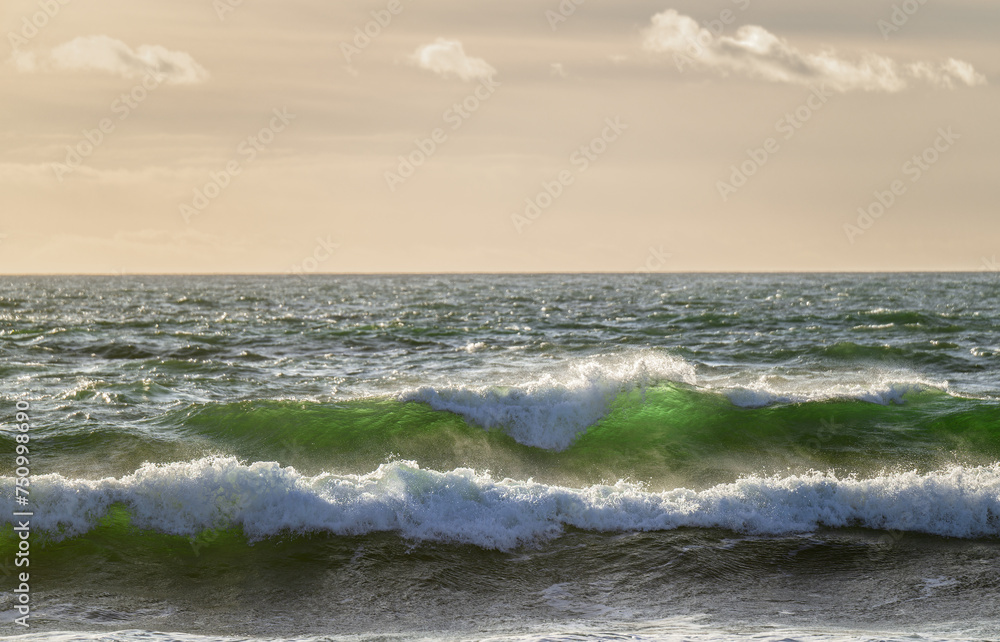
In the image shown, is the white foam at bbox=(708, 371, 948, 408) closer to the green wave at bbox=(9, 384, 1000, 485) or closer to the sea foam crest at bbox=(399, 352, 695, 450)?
the green wave at bbox=(9, 384, 1000, 485)

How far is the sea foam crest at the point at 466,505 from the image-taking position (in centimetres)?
1005

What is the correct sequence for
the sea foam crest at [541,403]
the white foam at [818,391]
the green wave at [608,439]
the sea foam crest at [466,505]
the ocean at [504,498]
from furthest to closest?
the white foam at [818,391], the sea foam crest at [541,403], the green wave at [608,439], the sea foam crest at [466,505], the ocean at [504,498]

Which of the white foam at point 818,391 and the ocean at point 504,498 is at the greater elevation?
the white foam at point 818,391

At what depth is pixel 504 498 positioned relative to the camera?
408 inches

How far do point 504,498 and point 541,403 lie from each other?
492 cm

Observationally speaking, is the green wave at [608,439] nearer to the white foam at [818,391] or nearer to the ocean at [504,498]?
the ocean at [504,498]

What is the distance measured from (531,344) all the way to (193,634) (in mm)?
19437

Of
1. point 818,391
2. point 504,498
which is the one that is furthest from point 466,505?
point 818,391

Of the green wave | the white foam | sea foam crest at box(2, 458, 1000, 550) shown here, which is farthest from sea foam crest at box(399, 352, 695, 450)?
sea foam crest at box(2, 458, 1000, 550)

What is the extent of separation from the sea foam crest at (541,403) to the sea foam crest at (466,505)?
3.75 meters

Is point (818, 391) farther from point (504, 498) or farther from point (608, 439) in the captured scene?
point (504, 498)

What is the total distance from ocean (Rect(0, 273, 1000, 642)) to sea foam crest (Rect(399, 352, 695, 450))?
0.19 ft

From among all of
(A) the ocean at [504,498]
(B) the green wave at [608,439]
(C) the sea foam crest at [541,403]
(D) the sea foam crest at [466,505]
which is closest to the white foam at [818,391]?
(A) the ocean at [504,498]

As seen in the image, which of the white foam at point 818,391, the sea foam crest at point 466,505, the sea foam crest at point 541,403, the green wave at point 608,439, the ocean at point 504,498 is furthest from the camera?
the white foam at point 818,391
